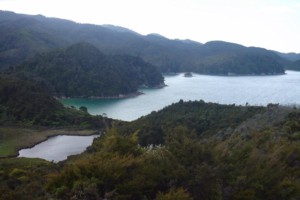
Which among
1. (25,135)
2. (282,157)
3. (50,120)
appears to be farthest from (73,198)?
(50,120)

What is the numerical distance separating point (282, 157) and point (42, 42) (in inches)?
5637

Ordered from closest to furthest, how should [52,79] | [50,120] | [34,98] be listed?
[50,120] → [34,98] → [52,79]

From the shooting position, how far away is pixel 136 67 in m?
127

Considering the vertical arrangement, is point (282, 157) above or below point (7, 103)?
above

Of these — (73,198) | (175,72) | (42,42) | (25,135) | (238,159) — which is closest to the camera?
(73,198)

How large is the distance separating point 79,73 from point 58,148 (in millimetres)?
58879

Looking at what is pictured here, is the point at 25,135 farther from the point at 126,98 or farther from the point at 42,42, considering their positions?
the point at 42,42

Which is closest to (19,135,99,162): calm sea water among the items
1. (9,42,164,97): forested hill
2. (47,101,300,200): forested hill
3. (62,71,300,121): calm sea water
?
(62,71,300,121): calm sea water

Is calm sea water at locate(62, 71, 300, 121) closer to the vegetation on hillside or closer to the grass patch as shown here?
the grass patch

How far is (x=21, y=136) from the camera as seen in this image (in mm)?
47188

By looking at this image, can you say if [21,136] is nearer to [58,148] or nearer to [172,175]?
[58,148]

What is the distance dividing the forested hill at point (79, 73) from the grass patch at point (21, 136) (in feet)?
108

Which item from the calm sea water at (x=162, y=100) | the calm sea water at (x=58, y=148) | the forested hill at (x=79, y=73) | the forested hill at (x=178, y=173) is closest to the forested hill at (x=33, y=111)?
the calm sea water at (x=58, y=148)

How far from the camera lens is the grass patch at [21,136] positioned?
136 ft
